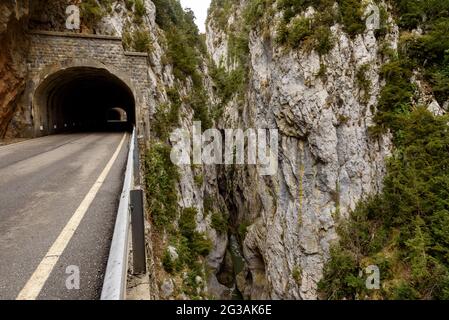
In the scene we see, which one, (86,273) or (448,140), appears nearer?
(86,273)

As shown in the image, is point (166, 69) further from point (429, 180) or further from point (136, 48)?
point (429, 180)

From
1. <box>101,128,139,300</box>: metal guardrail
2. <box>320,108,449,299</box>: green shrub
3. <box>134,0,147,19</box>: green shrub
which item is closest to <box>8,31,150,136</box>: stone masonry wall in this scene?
<box>134,0,147,19</box>: green shrub

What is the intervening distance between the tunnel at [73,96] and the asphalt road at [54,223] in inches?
398

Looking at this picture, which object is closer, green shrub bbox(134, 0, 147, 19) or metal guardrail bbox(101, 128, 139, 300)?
metal guardrail bbox(101, 128, 139, 300)

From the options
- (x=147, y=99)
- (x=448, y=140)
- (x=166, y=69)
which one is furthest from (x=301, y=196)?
(x=166, y=69)

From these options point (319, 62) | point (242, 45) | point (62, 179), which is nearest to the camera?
point (62, 179)

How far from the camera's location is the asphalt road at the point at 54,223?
2865mm

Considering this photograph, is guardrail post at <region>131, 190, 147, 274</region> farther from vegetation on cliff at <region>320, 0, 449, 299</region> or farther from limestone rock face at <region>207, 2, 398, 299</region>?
limestone rock face at <region>207, 2, 398, 299</region>

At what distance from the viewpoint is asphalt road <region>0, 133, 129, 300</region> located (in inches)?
113

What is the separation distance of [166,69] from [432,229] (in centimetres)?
1951

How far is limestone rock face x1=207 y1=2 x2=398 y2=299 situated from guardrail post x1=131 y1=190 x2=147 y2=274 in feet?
54.7

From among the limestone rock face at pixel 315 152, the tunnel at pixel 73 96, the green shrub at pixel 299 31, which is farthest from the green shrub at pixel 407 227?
the tunnel at pixel 73 96

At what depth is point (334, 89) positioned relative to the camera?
59.8 ft

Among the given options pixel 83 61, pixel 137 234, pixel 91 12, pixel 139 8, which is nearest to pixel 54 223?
pixel 137 234
